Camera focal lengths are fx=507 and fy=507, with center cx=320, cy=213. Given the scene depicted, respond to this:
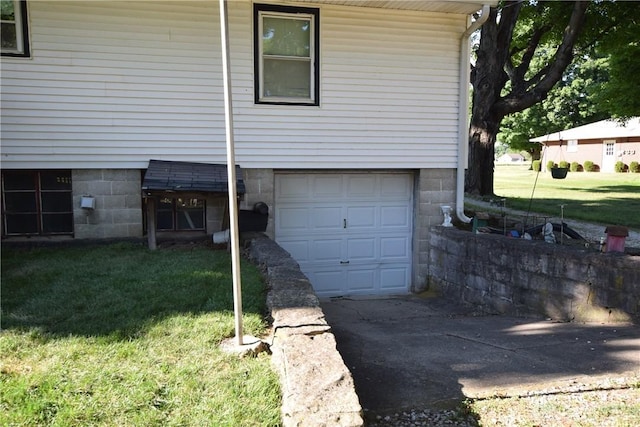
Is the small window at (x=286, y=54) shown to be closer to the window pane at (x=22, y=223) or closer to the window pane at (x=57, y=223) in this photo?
the window pane at (x=57, y=223)

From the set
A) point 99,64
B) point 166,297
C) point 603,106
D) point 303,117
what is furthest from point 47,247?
point 603,106

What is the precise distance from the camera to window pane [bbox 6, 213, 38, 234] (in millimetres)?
7414

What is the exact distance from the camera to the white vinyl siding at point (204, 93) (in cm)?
719

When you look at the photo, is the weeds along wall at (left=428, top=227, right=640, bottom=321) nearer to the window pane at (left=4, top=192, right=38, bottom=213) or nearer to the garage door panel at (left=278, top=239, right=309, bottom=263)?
the garage door panel at (left=278, top=239, right=309, bottom=263)

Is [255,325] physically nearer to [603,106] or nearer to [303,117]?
[303,117]

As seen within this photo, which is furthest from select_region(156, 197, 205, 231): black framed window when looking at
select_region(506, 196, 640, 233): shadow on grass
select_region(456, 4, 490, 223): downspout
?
select_region(506, 196, 640, 233): shadow on grass

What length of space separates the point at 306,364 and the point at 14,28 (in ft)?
21.8

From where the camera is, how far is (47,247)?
7312 millimetres

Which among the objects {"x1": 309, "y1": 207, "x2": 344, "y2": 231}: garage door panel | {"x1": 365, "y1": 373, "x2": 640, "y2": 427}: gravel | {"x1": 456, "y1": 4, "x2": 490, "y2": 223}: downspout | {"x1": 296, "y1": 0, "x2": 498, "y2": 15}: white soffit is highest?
{"x1": 296, "y1": 0, "x2": 498, "y2": 15}: white soffit

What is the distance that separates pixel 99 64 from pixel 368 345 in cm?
555

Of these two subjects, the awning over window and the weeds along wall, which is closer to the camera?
the weeds along wall

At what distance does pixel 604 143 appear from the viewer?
113ft

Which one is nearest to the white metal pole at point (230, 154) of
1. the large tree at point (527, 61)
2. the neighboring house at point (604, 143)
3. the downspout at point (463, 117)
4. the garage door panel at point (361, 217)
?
the garage door panel at point (361, 217)

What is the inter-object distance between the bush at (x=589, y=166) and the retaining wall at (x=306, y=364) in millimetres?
35214
